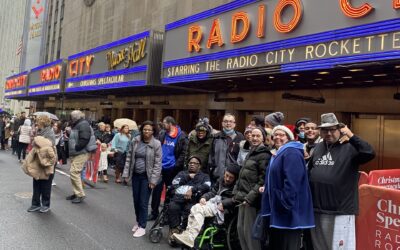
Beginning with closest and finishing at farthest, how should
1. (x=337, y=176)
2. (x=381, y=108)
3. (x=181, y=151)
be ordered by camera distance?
(x=337, y=176)
(x=181, y=151)
(x=381, y=108)

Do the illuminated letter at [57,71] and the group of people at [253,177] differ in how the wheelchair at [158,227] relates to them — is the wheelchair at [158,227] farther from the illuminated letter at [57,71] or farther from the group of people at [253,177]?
the illuminated letter at [57,71]

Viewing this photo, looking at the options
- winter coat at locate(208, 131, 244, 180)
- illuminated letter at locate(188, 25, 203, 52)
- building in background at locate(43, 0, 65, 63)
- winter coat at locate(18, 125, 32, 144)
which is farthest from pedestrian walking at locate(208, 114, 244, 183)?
building in background at locate(43, 0, 65, 63)

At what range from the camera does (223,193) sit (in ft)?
18.0

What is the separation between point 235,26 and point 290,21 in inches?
77.9

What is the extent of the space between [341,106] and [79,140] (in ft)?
24.7

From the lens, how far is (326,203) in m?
3.96

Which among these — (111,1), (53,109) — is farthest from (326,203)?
(53,109)

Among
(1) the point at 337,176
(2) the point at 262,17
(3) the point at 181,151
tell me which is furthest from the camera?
(2) the point at 262,17

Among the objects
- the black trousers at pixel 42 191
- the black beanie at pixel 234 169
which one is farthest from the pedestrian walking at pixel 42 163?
the black beanie at pixel 234 169

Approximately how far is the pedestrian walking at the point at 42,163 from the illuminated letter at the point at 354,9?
6049 mm

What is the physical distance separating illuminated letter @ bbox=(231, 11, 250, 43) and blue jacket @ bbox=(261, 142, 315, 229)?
6.78 metres

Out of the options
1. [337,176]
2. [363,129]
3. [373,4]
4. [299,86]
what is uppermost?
[373,4]

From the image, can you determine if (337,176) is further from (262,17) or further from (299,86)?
(299,86)

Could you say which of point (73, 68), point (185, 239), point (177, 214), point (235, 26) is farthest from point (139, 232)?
point (73, 68)
